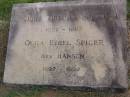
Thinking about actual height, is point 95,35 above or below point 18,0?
below

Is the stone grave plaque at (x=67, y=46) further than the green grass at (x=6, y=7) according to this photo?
No

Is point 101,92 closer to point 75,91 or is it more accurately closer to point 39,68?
point 75,91

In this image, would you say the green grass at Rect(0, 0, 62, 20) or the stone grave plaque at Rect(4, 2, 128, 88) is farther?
the green grass at Rect(0, 0, 62, 20)

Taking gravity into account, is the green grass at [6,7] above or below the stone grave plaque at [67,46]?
above

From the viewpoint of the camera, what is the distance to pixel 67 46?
342 cm

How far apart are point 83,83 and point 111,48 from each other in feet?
1.74

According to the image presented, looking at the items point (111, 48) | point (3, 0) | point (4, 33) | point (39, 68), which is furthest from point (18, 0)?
point (111, 48)

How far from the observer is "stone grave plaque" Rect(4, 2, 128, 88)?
10.6 feet

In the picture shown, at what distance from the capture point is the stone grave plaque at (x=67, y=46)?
127 inches

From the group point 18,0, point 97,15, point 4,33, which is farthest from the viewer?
point 18,0

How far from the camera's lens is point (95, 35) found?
3.39m

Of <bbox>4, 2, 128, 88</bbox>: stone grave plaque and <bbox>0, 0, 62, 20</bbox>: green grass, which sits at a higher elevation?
<bbox>0, 0, 62, 20</bbox>: green grass

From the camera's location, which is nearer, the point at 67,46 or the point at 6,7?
the point at 67,46

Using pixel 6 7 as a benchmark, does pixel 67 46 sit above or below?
below
